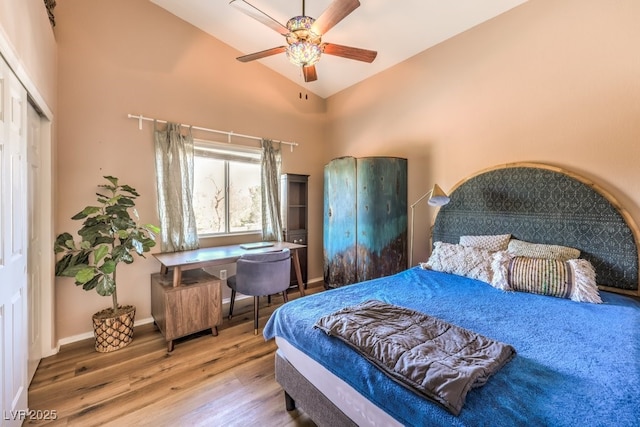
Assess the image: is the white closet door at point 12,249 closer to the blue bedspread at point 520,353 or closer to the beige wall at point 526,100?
the blue bedspread at point 520,353

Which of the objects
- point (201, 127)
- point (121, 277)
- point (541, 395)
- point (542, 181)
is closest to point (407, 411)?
point (541, 395)

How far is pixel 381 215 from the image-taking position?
3.22 metres

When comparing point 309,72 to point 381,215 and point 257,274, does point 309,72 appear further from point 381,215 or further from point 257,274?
point 257,274

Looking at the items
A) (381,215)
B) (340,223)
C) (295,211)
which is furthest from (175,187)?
(381,215)

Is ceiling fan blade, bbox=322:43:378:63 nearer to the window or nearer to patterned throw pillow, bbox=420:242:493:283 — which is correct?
the window

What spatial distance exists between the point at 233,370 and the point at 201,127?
2650mm

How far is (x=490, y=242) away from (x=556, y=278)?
2.14 feet

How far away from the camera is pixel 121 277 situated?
275 centimetres

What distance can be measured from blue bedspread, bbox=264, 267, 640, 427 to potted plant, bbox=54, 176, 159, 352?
156 cm

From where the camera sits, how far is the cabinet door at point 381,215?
322 centimetres

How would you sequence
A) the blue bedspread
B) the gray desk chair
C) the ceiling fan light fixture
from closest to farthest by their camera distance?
1. the blue bedspread
2. the ceiling fan light fixture
3. the gray desk chair

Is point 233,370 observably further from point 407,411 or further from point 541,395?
point 541,395

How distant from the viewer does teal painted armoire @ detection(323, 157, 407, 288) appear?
10.6ft

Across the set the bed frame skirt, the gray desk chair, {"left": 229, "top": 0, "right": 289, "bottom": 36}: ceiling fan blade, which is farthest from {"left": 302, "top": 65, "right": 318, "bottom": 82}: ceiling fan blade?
the bed frame skirt
